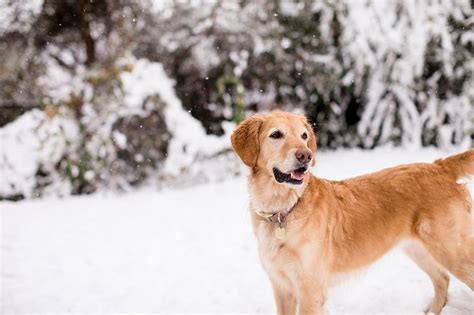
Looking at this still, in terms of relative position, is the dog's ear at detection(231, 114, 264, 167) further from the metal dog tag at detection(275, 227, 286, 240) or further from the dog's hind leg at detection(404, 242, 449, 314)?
the dog's hind leg at detection(404, 242, 449, 314)

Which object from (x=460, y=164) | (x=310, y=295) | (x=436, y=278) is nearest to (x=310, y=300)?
(x=310, y=295)

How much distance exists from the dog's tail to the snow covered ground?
80cm

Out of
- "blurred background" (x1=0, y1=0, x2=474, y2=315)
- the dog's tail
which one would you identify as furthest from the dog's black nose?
"blurred background" (x1=0, y1=0, x2=474, y2=315)

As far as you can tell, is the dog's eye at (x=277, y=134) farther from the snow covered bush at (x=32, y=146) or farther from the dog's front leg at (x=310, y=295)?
the snow covered bush at (x=32, y=146)

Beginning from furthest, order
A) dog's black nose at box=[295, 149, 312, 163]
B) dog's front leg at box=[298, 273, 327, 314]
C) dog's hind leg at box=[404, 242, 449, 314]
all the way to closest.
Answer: dog's hind leg at box=[404, 242, 449, 314] < dog's front leg at box=[298, 273, 327, 314] < dog's black nose at box=[295, 149, 312, 163]

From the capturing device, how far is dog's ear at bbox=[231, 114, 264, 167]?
2.83m

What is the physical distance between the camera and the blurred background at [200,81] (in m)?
6.76

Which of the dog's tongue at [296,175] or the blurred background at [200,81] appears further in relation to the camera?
the blurred background at [200,81]

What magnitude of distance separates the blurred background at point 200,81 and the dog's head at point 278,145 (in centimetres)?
A: 396

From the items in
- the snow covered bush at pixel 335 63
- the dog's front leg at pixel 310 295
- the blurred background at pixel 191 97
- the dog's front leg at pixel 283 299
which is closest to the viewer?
the dog's front leg at pixel 310 295

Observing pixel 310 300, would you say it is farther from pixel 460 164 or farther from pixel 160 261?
pixel 160 261

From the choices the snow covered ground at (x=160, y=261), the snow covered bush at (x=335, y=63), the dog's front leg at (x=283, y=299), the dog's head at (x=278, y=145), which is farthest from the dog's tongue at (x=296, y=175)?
the snow covered bush at (x=335, y=63)

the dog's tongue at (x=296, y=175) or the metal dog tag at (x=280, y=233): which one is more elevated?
the dog's tongue at (x=296, y=175)

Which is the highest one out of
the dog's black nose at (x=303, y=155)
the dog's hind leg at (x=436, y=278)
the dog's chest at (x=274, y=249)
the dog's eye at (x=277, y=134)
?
the dog's eye at (x=277, y=134)
